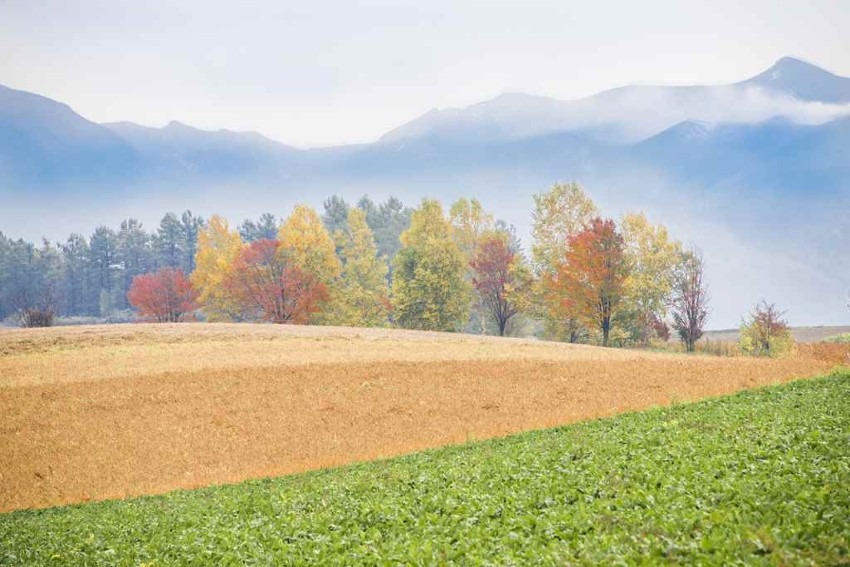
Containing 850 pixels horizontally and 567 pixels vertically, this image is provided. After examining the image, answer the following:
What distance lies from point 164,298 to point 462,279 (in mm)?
44662

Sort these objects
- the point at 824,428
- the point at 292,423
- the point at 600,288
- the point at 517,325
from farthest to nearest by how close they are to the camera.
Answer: the point at 517,325 < the point at 600,288 < the point at 292,423 < the point at 824,428

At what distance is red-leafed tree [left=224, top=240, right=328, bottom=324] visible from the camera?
77125 millimetres

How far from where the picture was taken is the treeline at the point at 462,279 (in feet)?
195

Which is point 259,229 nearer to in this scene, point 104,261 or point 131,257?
point 131,257

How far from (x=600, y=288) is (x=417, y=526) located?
163 feet

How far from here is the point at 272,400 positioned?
1117 inches

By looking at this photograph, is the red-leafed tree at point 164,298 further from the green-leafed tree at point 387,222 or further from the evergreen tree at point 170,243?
the green-leafed tree at point 387,222

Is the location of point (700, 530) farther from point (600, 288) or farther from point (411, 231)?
point (411, 231)

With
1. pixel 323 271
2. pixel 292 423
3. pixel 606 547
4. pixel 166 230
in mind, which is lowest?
pixel 292 423

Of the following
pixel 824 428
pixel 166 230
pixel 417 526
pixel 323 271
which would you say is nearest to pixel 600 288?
pixel 323 271

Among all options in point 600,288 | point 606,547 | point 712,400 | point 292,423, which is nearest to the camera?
point 606,547

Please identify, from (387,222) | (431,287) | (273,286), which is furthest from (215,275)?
(387,222)

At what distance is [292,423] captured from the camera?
83.0ft

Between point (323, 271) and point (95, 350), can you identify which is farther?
point (323, 271)
